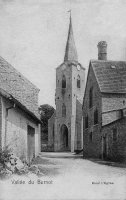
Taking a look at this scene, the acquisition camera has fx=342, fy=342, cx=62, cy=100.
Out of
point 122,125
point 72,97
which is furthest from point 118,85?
point 72,97

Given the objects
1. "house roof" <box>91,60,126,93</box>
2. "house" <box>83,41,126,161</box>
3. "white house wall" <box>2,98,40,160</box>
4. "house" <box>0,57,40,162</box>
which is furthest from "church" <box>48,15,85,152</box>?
"white house wall" <box>2,98,40,160</box>

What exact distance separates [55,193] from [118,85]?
13.6 metres

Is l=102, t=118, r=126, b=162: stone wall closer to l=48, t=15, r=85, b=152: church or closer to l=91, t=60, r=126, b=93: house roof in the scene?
l=91, t=60, r=126, b=93: house roof

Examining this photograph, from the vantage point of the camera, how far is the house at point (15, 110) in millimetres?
11961

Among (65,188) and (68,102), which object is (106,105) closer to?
(65,188)

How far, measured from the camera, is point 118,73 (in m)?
22.7

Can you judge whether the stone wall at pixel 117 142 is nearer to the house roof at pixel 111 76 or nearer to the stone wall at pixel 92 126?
the stone wall at pixel 92 126

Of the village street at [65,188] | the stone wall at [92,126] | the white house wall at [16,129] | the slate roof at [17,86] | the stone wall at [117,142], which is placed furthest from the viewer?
the stone wall at [92,126]

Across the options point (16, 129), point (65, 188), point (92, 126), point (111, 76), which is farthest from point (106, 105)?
point (65, 188)

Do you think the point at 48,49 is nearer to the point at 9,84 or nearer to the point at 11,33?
the point at 11,33

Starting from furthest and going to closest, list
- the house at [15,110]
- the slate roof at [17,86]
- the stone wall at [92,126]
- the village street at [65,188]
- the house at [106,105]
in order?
the stone wall at [92,126], the house at [106,105], the slate roof at [17,86], the house at [15,110], the village street at [65,188]

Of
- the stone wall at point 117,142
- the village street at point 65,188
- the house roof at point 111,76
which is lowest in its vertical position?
the village street at point 65,188

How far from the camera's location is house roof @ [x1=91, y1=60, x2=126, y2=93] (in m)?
22.4

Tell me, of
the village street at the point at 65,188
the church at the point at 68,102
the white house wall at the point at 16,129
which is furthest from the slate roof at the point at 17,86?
the church at the point at 68,102
